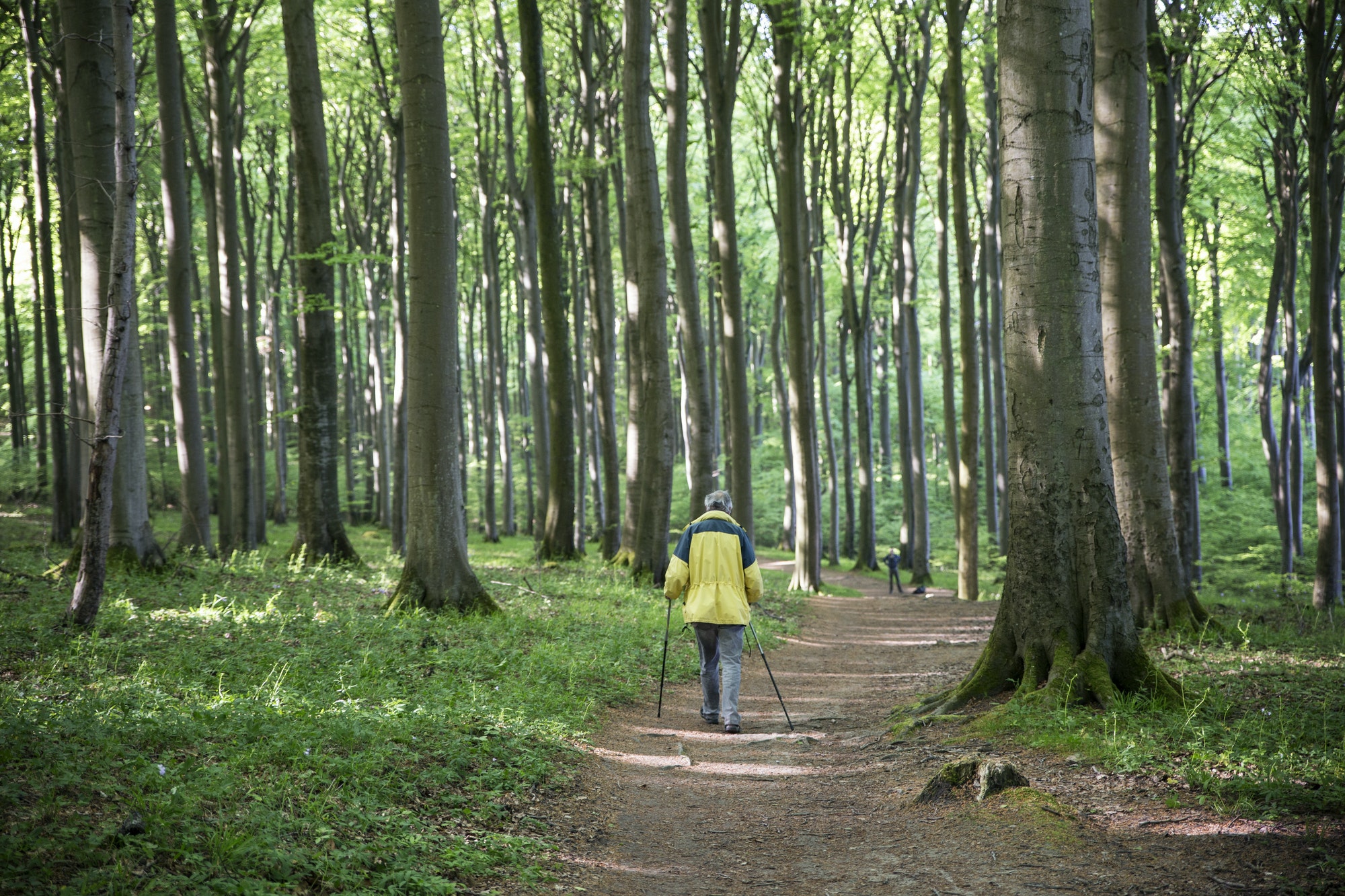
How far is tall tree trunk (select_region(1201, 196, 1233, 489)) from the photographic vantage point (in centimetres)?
2292

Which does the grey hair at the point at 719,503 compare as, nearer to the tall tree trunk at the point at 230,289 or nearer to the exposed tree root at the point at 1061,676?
the exposed tree root at the point at 1061,676

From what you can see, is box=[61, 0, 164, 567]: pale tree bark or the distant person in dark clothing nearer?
box=[61, 0, 164, 567]: pale tree bark

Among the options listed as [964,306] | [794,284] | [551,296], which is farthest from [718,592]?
[964,306]

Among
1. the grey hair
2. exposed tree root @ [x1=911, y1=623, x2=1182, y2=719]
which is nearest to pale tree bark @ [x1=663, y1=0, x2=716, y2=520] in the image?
the grey hair

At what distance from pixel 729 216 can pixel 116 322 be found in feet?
33.6

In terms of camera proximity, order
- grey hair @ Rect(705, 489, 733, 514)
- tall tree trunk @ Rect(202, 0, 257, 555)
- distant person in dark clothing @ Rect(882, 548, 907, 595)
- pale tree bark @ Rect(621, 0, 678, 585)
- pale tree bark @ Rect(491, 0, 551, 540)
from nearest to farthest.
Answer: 1. grey hair @ Rect(705, 489, 733, 514)
2. pale tree bark @ Rect(621, 0, 678, 585)
3. tall tree trunk @ Rect(202, 0, 257, 555)
4. pale tree bark @ Rect(491, 0, 551, 540)
5. distant person in dark clothing @ Rect(882, 548, 907, 595)

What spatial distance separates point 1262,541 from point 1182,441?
630 inches

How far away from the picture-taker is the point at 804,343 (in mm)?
15875

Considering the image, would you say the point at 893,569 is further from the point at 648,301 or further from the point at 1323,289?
the point at 1323,289

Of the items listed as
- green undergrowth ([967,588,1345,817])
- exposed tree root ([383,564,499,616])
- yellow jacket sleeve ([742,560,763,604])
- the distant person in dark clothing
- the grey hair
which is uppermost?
the grey hair

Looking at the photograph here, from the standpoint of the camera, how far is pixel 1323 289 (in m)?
11.7

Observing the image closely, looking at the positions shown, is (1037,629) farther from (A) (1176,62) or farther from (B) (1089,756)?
(A) (1176,62)

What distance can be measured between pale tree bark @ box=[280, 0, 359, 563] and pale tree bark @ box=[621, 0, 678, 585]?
14.3ft

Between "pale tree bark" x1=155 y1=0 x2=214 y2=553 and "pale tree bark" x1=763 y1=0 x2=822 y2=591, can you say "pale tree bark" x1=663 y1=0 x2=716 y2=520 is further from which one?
"pale tree bark" x1=155 y1=0 x2=214 y2=553
